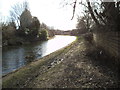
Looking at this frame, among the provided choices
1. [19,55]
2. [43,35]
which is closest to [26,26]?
[43,35]

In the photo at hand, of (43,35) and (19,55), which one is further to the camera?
(43,35)

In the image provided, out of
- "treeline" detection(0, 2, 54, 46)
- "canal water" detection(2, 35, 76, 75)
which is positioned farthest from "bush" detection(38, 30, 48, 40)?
"canal water" detection(2, 35, 76, 75)

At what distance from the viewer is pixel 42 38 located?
4369 centimetres

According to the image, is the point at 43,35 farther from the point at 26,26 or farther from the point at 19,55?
the point at 19,55

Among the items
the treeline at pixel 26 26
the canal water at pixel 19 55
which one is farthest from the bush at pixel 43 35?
the canal water at pixel 19 55

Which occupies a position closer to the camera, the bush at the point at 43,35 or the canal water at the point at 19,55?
the canal water at the point at 19,55

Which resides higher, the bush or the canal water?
the bush

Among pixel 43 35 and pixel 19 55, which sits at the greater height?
pixel 43 35

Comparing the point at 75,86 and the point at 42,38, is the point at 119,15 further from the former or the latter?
the point at 42,38

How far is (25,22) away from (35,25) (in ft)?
9.21

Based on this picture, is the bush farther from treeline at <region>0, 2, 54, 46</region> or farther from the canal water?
the canal water

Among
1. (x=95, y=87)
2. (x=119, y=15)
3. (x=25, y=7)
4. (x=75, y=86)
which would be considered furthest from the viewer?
(x=25, y=7)

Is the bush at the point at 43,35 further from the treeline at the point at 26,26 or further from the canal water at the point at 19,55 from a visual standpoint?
the canal water at the point at 19,55

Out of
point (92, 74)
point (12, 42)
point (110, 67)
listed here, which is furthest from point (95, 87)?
point (12, 42)
